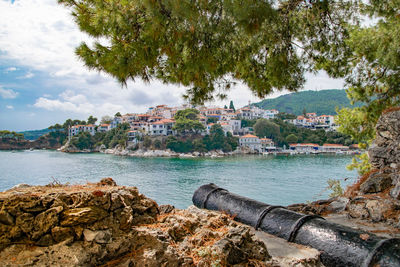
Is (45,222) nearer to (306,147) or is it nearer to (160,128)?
(160,128)

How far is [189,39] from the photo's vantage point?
339 cm

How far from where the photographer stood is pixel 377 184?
517 cm

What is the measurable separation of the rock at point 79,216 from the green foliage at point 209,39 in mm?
1755

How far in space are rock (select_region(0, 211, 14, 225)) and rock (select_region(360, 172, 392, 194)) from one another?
543cm

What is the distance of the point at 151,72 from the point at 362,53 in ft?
18.6

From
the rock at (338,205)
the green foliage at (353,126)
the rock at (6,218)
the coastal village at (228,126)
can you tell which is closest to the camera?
the rock at (6,218)

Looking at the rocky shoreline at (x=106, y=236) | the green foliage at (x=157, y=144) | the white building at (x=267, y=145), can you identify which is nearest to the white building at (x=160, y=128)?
the green foliage at (x=157, y=144)

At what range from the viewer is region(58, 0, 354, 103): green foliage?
297 centimetres

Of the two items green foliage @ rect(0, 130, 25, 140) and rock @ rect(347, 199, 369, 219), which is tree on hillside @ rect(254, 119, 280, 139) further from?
rock @ rect(347, 199, 369, 219)

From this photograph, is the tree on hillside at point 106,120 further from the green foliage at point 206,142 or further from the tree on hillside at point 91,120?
the green foliage at point 206,142

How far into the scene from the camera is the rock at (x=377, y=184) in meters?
5.11

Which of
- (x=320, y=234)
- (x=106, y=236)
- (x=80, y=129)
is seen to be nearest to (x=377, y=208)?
(x=320, y=234)

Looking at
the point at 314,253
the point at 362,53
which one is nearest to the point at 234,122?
the point at 362,53

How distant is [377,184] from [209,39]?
13.2ft
